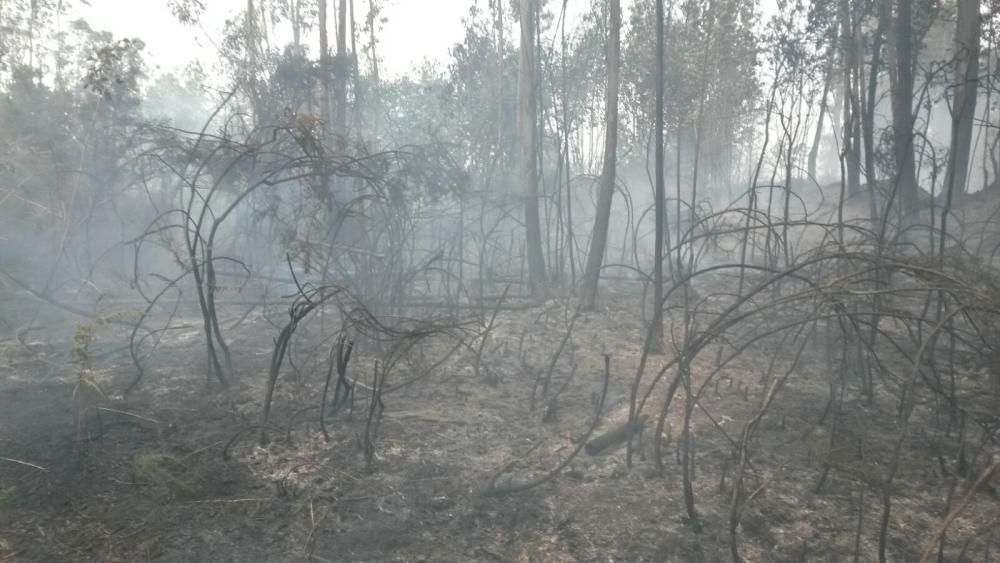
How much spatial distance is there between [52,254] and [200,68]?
17167 mm

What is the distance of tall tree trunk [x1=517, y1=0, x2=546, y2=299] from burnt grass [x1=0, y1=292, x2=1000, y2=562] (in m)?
3.97

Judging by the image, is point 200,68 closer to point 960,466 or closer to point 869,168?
point 869,168

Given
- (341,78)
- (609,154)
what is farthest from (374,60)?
(609,154)

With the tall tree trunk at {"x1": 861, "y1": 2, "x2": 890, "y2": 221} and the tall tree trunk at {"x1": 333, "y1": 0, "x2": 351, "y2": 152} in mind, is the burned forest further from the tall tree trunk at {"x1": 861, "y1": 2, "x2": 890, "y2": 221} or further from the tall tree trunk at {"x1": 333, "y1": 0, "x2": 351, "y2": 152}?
the tall tree trunk at {"x1": 333, "y1": 0, "x2": 351, "y2": 152}

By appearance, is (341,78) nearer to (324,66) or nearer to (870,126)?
(324,66)

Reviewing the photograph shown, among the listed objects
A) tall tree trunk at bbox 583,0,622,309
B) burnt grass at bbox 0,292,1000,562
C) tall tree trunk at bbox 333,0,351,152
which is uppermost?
tall tree trunk at bbox 333,0,351,152

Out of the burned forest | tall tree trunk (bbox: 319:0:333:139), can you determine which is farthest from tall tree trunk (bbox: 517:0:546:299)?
tall tree trunk (bbox: 319:0:333:139)

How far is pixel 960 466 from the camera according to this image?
3641 mm

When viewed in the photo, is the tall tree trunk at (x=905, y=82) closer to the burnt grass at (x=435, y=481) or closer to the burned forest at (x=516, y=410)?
the burned forest at (x=516, y=410)

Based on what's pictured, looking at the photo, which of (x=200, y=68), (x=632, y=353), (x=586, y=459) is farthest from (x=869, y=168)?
(x=200, y=68)

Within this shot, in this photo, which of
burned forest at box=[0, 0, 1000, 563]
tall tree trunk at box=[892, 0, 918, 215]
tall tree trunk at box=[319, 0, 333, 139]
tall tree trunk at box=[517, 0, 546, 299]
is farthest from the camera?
tall tree trunk at box=[319, 0, 333, 139]

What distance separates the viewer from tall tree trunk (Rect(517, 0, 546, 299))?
9.45 meters

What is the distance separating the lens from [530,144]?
9.91 meters

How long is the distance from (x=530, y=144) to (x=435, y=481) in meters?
7.03
